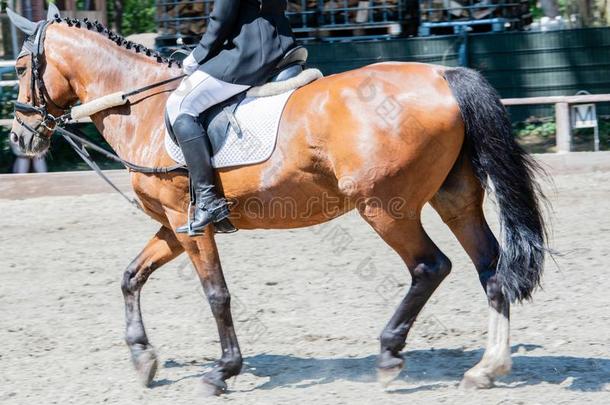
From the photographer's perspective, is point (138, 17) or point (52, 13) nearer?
point (52, 13)

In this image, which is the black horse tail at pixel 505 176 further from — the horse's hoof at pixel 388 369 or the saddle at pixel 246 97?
the saddle at pixel 246 97

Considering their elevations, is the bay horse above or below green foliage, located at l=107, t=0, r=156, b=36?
below

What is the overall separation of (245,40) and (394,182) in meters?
1.19

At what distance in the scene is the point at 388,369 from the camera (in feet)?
17.3

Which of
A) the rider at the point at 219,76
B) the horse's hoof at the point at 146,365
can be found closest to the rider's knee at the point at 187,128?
the rider at the point at 219,76

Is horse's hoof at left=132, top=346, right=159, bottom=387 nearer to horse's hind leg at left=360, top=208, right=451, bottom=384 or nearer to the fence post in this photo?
horse's hind leg at left=360, top=208, right=451, bottom=384

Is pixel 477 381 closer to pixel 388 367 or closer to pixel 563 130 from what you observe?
pixel 388 367

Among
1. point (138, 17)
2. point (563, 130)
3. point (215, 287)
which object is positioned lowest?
point (215, 287)

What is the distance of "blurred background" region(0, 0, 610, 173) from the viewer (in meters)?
12.8

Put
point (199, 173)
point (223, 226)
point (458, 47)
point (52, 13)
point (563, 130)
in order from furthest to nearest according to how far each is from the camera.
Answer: point (458, 47) → point (563, 130) → point (52, 13) → point (223, 226) → point (199, 173)

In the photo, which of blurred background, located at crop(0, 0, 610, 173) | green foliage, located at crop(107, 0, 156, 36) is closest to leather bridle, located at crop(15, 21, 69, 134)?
blurred background, located at crop(0, 0, 610, 173)

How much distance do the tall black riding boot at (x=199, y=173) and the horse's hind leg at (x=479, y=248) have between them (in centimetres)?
127

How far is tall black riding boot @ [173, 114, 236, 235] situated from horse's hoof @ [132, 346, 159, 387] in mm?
774

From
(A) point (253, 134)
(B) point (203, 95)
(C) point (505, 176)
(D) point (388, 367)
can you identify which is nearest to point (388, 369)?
(D) point (388, 367)
